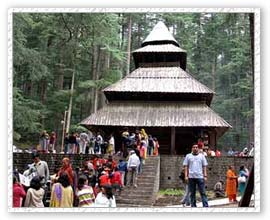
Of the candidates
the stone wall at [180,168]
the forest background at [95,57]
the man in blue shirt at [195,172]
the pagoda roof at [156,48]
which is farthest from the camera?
the pagoda roof at [156,48]

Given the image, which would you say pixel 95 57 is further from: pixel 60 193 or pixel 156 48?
pixel 156 48

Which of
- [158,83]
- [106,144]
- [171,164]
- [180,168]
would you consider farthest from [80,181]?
[158,83]

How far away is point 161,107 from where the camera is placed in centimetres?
1227

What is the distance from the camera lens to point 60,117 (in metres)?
8.48

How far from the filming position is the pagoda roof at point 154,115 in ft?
38.6

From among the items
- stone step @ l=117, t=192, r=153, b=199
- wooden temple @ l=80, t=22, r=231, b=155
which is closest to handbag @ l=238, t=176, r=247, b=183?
stone step @ l=117, t=192, r=153, b=199

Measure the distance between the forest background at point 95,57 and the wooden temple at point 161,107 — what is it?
6.21 feet

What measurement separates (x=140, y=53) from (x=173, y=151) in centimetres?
316

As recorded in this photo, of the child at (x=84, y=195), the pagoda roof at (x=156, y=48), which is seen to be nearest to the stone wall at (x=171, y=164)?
the child at (x=84, y=195)

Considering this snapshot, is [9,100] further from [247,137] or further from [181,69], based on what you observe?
[181,69]

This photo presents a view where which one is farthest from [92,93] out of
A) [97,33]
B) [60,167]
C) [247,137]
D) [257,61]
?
[257,61]

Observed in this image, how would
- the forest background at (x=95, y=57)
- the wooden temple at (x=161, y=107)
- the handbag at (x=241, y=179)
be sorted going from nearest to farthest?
1. the forest background at (x=95, y=57)
2. the handbag at (x=241, y=179)
3. the wooden temple at (x=161, y=107)

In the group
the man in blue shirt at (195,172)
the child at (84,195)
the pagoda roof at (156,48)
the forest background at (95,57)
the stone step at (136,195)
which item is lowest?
the stone step at (136,195)

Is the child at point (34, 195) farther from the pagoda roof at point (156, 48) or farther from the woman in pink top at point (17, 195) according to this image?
the pagoda roof at point (156, 48)
